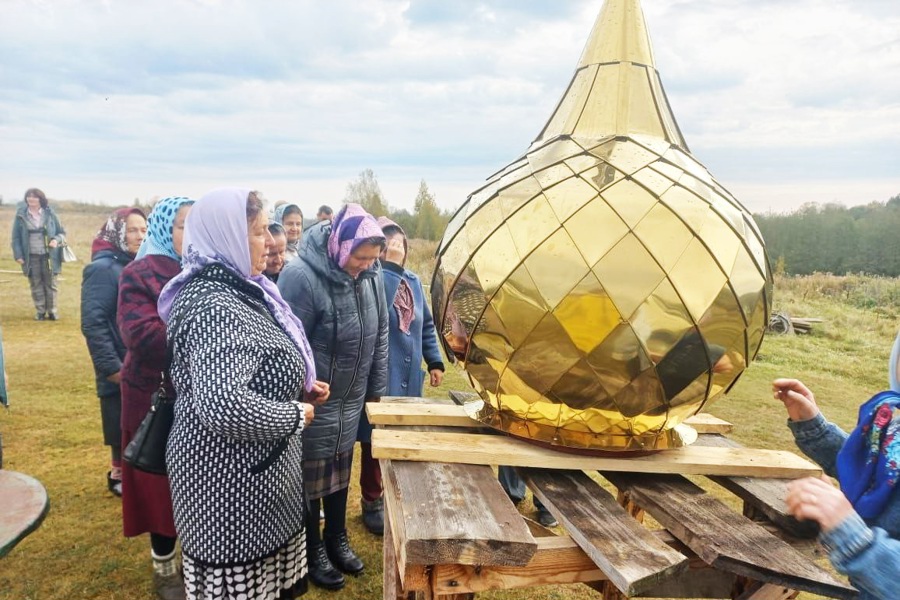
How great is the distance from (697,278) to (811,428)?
0.99 meters

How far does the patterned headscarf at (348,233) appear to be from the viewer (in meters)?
3.26

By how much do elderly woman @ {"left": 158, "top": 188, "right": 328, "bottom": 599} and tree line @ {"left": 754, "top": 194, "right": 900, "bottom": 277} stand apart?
88.0 feet

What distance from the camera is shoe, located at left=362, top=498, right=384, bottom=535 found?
4.50 meters

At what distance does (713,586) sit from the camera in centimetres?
232

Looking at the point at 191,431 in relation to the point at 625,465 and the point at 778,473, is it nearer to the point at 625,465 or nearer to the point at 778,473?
the point at 625,465

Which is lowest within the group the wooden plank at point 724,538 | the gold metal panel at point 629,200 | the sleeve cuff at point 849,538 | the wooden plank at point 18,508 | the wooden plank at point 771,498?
the wooden plank at point 18,508

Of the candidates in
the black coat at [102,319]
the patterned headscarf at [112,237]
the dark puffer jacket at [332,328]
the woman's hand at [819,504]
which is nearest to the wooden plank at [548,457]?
the woman's hand at [819,504]

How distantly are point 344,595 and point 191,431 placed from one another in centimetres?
197

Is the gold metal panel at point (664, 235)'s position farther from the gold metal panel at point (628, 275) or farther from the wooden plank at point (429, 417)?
the wooden plank at point (429, 417)

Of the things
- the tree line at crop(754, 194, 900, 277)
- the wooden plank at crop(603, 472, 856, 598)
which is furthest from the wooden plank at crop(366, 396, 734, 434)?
the tree line at crop(754, 194, 900, 277)

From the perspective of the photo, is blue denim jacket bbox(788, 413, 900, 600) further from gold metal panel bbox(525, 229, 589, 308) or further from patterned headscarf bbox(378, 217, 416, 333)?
patterned headscarf bbox(378, 217, 416, 333)

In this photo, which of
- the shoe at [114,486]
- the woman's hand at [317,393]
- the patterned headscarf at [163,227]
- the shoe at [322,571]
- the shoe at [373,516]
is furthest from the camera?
the shoe at [114,486]

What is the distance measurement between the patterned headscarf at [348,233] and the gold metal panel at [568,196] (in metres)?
1.53

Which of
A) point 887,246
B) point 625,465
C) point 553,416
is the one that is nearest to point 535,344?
point 553,416
